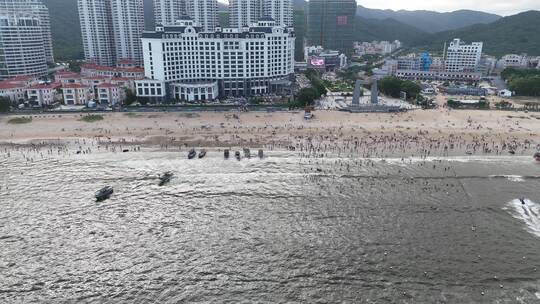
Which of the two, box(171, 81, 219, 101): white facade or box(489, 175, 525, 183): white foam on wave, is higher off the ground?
box(171, 81, 219, 101): white facade

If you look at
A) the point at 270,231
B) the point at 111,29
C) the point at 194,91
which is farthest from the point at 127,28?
the point at 270,231

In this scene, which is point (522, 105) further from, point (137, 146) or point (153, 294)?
point (153, 294)

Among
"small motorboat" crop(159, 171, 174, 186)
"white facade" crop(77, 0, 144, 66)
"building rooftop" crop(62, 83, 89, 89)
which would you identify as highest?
"white facade" crop(77, 0, 144, 66)

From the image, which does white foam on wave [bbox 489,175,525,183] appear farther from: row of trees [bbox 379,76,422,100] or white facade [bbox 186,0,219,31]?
white facade [bbox 186,0,219,31]

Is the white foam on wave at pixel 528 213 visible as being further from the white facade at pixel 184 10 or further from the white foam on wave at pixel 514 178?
the white facade at pixel 184 10

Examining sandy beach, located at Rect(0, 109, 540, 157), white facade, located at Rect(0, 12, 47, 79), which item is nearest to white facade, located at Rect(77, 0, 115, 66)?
white facade, located at Rect(0, 12, 47, 79)

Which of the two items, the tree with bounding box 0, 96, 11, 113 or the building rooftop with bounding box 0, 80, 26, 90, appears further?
the building rooftop with bounding box 0, 80, 26, 90

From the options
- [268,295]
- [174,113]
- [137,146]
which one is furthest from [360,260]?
[174,113]
